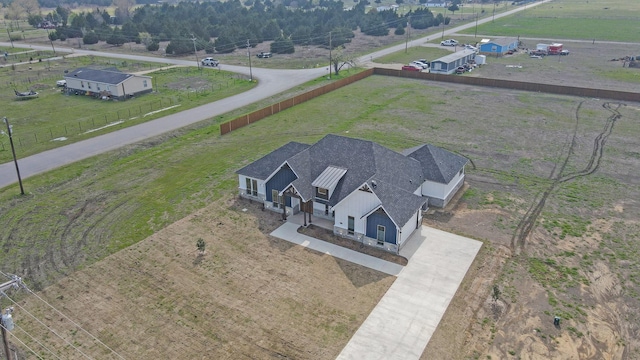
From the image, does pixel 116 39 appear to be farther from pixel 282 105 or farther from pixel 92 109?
pixel 282 105

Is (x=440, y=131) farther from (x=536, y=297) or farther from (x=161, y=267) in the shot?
(x=161, y=267)

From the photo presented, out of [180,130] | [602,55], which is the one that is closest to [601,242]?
[180,130]

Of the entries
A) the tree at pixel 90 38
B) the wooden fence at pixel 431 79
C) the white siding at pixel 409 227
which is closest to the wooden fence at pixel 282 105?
the wooden fence at pixel 431 79

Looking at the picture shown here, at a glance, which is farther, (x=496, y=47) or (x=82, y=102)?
(x=496, y=47)

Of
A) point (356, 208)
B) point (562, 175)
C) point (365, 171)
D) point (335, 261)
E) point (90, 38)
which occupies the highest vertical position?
point (90, 38)

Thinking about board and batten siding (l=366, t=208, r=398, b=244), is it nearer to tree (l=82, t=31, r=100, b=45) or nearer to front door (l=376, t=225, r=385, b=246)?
front door (l=376, t=225, r=385, b=246)

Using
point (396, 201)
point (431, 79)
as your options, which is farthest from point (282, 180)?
point (431, 79)

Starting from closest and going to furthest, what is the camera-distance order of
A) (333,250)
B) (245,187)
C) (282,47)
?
(333,250), (245,187), (282,47)
